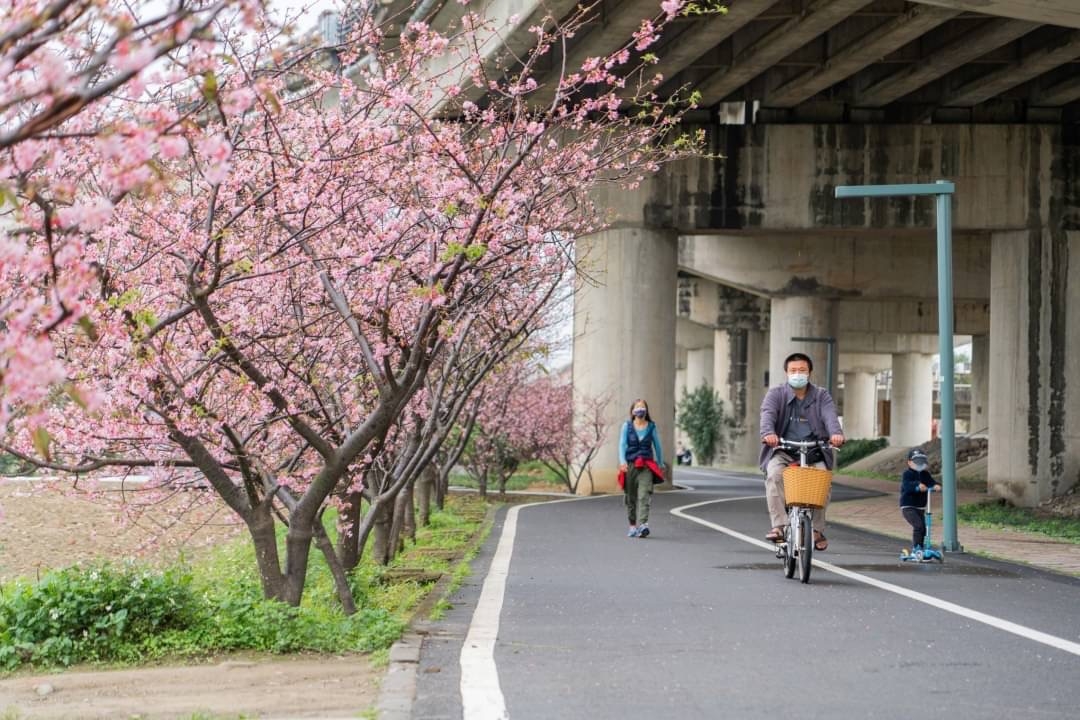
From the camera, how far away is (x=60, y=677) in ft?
25.7

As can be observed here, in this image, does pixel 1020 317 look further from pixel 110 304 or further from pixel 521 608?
pixel 110 304

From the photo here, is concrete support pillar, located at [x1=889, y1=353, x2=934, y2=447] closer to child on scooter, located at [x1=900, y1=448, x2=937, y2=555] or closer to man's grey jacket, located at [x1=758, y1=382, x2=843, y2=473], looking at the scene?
child on scooter, located at [x1=900, y1=448, x2=937, y2=555]

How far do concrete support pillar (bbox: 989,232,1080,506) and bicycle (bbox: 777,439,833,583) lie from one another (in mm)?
22536

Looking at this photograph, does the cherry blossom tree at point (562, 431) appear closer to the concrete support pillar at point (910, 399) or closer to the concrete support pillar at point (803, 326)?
the concrete support pillar at point (803, 326)

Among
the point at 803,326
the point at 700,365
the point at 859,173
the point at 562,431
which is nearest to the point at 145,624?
the point at 859,173

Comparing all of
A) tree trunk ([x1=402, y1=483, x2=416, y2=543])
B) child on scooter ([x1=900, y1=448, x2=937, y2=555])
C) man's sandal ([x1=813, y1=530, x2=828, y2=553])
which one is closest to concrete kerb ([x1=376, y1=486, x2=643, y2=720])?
man's sandal ([x1=813, y1=530, x2=828, y2=553])

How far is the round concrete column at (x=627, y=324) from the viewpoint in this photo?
113ft

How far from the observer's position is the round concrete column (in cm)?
3438

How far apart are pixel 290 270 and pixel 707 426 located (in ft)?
204

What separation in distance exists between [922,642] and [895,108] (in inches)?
1060

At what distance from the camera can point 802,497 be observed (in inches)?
453

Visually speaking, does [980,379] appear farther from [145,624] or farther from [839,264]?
[145,624]

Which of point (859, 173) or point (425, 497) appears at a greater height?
point (859, 173)

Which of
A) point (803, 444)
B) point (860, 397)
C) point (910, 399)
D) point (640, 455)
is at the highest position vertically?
point (860, 397)
